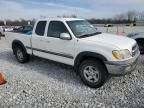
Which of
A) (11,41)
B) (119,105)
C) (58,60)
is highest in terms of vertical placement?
(11,41)

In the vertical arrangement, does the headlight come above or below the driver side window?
below

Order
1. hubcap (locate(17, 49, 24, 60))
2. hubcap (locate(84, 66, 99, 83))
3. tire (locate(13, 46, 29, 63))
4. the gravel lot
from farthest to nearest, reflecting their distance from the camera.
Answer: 1. hubcap (locate(17, 49, 24, 60))
2. tire (locate(13, 46, 29, 63))
3. hubcap (locate(84, 66, 99, 83))
4. the gravel lot

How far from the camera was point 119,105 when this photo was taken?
3.61 m

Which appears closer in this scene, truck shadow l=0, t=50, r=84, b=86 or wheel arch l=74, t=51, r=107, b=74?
wheel arch l=74, t=51, r=107, b=74

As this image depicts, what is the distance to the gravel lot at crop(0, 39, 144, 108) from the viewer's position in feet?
12.2

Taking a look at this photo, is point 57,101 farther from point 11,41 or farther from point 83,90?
point 11,41

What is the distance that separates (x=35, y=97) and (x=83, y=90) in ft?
4.12

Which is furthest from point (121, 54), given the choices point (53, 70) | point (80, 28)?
point (53, 70)

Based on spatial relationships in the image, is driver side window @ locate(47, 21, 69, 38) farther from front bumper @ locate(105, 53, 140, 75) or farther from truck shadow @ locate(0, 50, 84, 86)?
front bumper @ locate(105, 53, 140, 75)

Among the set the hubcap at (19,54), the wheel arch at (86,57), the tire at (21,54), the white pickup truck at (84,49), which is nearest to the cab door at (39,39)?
the white pickup truck at (84,49)

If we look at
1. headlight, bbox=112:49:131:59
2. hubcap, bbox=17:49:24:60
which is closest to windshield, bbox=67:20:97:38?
headlight, bbox=112:49:131:59

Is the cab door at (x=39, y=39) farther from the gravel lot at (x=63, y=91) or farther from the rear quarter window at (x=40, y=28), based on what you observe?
the gravel lot at (x=63, y=91)

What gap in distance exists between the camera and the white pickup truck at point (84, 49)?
4.05m

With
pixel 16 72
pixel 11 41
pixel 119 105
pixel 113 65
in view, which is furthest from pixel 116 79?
pixel 11 41
